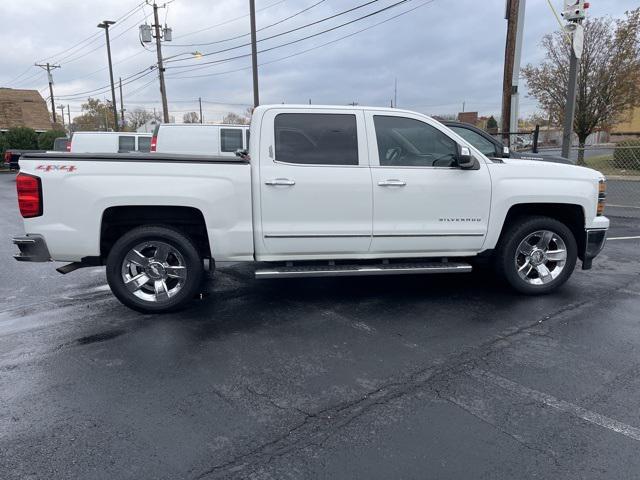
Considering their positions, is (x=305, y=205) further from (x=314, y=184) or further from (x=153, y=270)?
(x=153, y=270)

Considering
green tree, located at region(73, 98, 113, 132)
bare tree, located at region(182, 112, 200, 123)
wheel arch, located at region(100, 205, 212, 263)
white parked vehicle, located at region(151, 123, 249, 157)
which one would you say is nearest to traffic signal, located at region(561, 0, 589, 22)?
white parked vehicle, located at region(151, 123, 249, 157)

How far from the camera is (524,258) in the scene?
5.34 m

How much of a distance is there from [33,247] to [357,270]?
310 cm

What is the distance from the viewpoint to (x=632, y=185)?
1628cm

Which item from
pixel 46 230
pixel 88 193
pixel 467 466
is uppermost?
pixel 88 193

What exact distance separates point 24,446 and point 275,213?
275 centimetres

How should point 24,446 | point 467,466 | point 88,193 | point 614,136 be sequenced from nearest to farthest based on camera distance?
point 467,466 < point 24,446 < point 88,193 < point 614,136

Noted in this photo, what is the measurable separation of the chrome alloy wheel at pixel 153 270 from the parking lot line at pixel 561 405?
2.94 meters

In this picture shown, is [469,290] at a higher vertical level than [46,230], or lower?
lower

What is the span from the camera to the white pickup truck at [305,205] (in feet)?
A: 14.7

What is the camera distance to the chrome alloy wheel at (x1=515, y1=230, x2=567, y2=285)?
17.4ft

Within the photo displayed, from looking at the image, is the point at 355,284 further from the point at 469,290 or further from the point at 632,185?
the point at 632,185

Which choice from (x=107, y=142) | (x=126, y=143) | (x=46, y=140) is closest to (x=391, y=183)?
(x=107, y=142)

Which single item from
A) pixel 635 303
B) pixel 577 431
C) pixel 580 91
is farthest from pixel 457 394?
pixel 580 91
